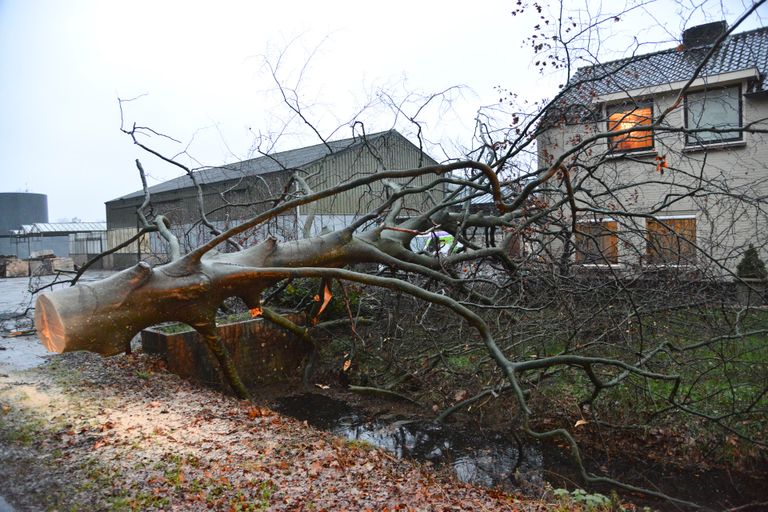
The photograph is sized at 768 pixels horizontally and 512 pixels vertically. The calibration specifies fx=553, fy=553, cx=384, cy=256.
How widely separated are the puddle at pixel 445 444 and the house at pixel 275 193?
2.65 meters

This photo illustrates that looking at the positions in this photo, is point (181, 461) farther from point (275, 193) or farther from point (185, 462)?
point (275, 193)

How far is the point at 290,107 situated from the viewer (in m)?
8.43

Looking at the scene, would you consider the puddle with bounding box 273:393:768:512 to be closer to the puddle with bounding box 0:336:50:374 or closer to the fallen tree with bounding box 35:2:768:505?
the fallen tree with bounding box 35:2:768:505

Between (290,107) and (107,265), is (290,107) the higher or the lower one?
the higher one

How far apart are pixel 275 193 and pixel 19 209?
34.1 meters

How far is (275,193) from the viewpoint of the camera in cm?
1249

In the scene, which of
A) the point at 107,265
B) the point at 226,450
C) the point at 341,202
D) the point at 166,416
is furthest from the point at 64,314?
the point at 107,265

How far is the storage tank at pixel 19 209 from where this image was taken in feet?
121

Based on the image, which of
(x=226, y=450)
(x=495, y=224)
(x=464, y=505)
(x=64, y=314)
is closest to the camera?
(x=64, y=314)

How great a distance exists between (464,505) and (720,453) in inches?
137

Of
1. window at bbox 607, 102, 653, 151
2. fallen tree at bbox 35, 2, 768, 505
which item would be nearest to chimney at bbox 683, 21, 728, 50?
window at bbox 607, 102, 653, 151

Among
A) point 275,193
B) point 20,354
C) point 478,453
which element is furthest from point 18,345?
point 478,453

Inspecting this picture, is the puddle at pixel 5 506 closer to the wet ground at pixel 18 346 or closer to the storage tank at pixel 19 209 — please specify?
the wet ground at pixel 18 346

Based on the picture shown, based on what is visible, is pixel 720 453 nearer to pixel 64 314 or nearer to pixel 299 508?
pixel 299 508
